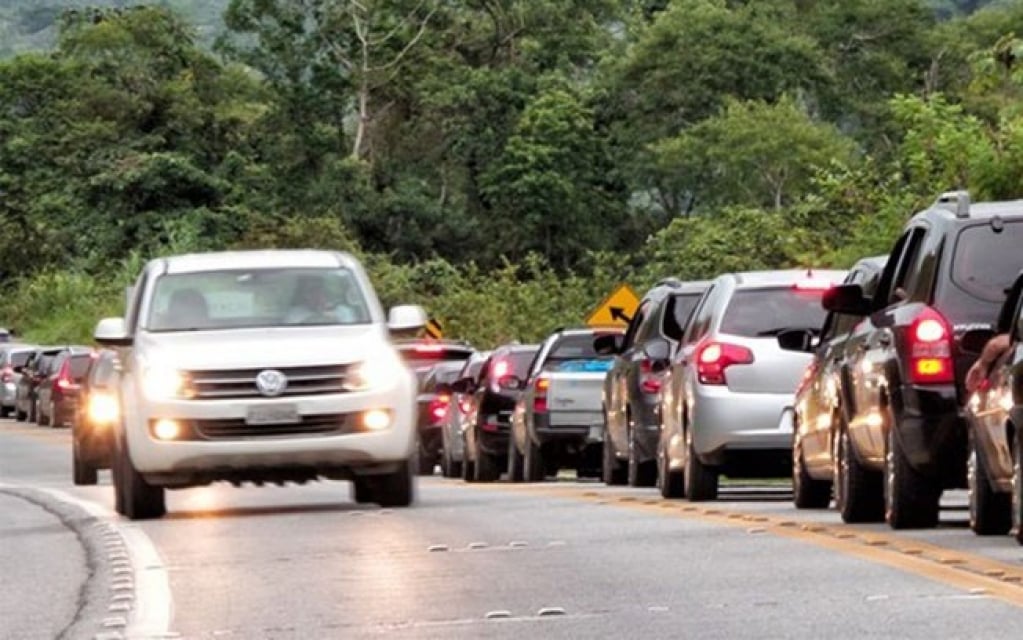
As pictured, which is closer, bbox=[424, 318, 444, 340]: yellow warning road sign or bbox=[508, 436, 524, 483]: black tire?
bbox=[508, 436, 524, 483]: black tire

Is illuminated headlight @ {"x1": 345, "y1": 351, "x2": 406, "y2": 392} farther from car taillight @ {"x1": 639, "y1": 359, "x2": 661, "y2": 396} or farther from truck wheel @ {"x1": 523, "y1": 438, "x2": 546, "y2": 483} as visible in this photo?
truck wheel @ {"x1": 523, "y1": 438, "x2": 546, "y2": 483}

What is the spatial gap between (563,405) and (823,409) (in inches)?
495

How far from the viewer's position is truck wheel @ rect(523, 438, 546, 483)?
1293 inches

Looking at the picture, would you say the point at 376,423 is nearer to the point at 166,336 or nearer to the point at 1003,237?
the point at 166,336

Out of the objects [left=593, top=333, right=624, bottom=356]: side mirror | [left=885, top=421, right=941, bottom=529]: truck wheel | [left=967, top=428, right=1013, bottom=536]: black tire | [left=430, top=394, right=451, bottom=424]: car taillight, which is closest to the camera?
[left=967, top=428, right=1013, bottom=536]: black tire

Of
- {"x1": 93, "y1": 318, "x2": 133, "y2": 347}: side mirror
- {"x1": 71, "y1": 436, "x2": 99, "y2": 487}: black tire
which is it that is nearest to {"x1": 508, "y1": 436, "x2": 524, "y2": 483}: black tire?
{"x1": 71, "y1": 436, "x2": 99, "y2": 487}: black tire

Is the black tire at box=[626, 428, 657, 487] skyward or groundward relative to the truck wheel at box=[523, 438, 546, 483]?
skyward

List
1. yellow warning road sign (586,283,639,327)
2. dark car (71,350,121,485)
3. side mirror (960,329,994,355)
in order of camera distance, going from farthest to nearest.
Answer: yellow warning road sign (586,283,639,327), dark car (71,350,121,485), side mirror (960,329,994,355)

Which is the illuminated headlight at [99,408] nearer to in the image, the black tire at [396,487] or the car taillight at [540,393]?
the car taillight at [540,393]

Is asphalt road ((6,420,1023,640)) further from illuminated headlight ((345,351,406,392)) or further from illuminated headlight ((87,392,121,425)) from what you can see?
illuminated headlight ((87,392,121,425))

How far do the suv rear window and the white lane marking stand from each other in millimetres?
4349

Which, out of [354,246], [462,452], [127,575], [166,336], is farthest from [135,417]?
[354,246]

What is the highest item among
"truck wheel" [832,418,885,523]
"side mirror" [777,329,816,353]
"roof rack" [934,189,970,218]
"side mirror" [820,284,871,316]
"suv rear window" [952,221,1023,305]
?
"roof rack" [934,189,970,218]

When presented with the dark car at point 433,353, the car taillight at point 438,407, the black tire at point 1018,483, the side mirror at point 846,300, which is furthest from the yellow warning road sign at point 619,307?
the black tire at point 1018,483
